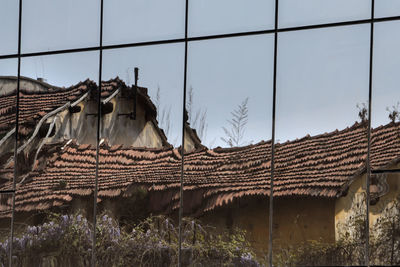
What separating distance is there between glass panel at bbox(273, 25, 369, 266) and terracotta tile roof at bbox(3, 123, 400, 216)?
0.01 meters

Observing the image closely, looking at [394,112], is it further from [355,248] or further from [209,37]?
[209,37]

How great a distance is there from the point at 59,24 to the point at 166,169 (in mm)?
2551

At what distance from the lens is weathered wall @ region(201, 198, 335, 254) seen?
31.6ft

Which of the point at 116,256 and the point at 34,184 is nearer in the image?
the point at 116,256

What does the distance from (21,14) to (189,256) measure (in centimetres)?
419

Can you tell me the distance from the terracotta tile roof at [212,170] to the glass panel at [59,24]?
140cm

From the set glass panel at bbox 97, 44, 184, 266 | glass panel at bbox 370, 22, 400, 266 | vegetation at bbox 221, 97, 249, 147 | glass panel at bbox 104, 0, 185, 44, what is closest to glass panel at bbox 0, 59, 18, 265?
glass panel at bbox 97, 44, 184, 266

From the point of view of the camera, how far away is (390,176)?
30.7 feet

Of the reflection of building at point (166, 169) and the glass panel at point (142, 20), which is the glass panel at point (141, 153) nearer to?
the reflection of building at point (166, 169)

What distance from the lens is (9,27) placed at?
11828 millimetres

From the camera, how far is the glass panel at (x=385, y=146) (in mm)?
9281

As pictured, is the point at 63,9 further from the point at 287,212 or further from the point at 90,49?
the point at 287,212

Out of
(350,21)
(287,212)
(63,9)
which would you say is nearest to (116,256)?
(287,212)

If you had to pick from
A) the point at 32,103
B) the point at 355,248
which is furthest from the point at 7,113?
the point at 355,248
